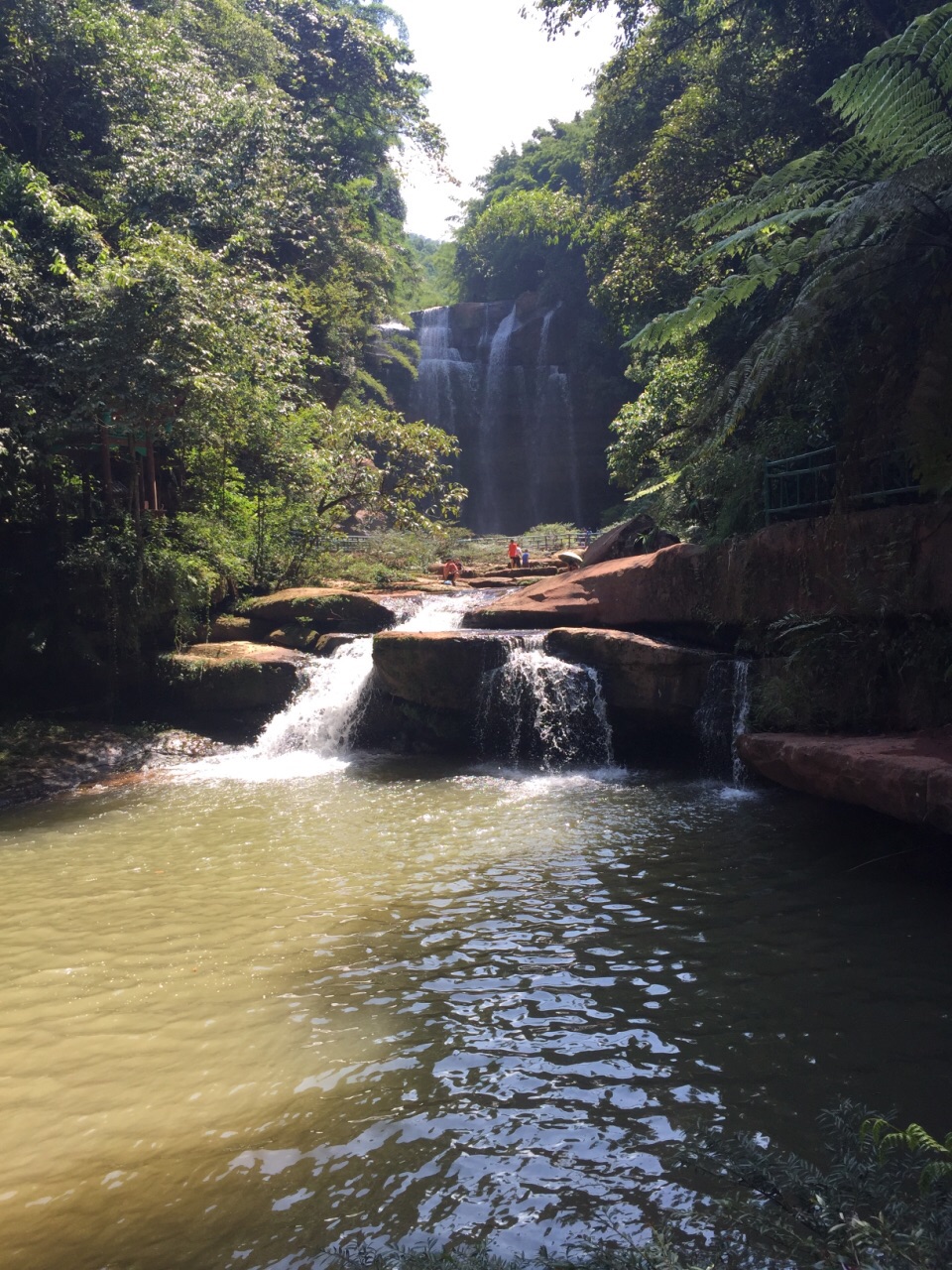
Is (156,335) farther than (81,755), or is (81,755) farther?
(156,335)

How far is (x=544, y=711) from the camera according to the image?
1133cm

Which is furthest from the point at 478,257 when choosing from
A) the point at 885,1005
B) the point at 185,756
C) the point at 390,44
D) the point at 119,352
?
the point at 885,1005

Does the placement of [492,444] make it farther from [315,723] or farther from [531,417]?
[315,723]

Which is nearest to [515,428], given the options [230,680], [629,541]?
[629,541]

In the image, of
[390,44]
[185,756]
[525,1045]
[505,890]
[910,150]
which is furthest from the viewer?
[390,44]

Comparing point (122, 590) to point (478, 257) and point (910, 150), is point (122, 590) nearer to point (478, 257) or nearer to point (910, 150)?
point (910, 150)

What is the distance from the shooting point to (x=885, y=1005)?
4.42 metres

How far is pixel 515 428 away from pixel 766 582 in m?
26.7

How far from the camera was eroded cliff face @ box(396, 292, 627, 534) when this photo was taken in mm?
35125

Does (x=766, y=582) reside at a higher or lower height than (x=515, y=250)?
lower

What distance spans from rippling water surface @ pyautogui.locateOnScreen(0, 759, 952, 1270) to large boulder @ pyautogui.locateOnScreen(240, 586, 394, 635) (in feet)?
24.8

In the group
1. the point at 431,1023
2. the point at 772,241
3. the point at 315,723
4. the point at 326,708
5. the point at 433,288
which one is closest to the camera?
the point at 431,1023

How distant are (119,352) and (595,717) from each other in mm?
8988

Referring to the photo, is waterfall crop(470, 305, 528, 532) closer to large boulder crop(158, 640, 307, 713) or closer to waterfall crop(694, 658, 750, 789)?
large boulder crop(158, 640, 307, 713)
